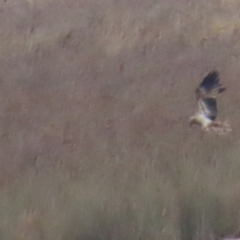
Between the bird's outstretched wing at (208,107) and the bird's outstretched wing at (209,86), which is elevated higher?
the bird's outstretched wing at (209,86)

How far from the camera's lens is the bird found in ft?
24.0

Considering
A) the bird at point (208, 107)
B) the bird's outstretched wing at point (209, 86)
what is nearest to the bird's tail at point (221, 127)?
the bird at point (208, 107)

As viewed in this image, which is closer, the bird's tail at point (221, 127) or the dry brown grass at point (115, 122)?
the dry brown grass at point (115, 122)

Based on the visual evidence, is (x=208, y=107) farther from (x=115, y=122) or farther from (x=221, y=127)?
(x=115, y=122)

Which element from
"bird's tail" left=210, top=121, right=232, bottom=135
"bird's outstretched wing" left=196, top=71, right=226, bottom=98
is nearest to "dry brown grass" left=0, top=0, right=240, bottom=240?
"bird's tail" left=210, top=121, right=232, bottom=135

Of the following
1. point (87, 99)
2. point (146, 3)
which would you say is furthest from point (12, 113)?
point (146, 3)

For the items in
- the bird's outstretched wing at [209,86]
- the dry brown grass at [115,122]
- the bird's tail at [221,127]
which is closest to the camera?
the dry brown grass at [115,122]

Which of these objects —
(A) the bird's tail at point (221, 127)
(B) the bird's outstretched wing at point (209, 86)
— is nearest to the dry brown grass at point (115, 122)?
(A) the bird's tail at point (221, 127)

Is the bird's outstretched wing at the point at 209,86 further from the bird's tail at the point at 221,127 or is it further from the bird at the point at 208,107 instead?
the bird's tail at the point at 221,127

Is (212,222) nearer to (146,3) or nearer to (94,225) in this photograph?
A: (94,225)

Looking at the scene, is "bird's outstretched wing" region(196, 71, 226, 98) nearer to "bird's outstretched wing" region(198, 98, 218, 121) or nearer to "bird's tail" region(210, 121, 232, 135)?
"bird's outstretched wing" region(198, 98, 218, 121)

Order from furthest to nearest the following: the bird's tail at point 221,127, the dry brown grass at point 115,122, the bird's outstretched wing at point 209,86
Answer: the bird's outstretched wing at point 209,86
the bird's tail at point 221,127
the dry brown grass at point 115,122

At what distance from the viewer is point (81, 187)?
6816mm

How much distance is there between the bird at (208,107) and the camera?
732cm
